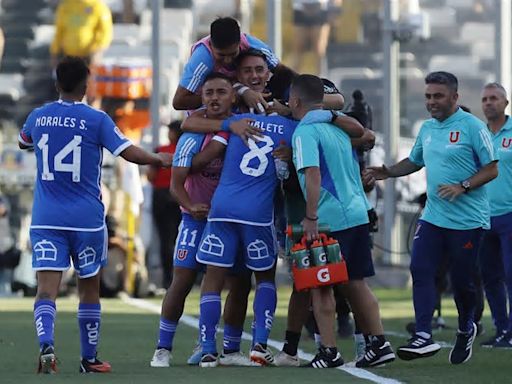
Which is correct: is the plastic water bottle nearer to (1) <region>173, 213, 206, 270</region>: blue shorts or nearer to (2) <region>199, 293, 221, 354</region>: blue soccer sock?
(1) <region>173, 213, 206, 270</region>: blue shorts

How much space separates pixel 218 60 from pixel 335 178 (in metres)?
1.16

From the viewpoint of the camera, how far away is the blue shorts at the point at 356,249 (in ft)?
38.6

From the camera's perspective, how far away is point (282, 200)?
12250mm

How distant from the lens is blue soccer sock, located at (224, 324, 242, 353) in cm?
1213

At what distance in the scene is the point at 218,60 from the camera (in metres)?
12.1

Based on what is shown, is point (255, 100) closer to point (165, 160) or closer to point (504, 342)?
point (165, 160)

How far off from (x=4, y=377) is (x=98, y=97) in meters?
15.6

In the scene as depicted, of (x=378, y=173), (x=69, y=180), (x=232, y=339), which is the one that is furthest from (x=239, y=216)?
(x=378, y=173)

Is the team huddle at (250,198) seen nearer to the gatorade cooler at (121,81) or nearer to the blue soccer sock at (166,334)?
the blue soccer sock at (166,334)

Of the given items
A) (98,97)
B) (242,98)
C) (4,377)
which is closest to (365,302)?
(242,98)

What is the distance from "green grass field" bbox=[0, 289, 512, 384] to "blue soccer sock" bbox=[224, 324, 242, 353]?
1.09 feet

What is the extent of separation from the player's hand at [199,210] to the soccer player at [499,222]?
3.54 metres

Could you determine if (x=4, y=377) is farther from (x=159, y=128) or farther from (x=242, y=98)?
(x=159, y=128)

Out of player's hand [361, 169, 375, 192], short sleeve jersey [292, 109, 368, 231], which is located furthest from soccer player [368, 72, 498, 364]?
short sleeve jersey [292, 109, 368, 231]
